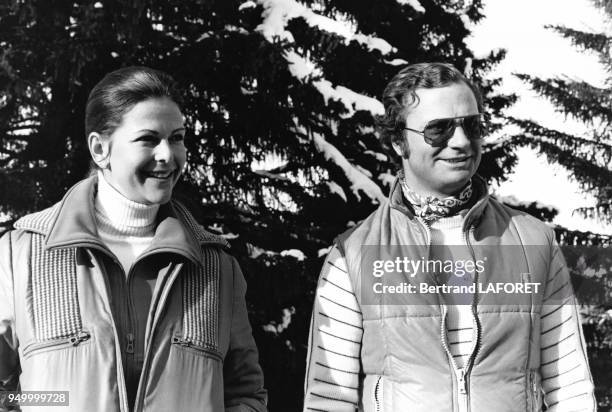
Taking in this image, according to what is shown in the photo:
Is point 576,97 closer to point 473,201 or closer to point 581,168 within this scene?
point 581,168

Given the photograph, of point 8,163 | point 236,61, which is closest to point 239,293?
point 236,61

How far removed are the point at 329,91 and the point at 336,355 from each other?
4.39 m

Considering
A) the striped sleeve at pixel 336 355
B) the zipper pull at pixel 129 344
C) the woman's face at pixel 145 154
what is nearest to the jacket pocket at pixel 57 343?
the zipper pull at pixel 129 344

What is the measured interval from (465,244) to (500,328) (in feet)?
1.17

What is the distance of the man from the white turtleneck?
71 cm

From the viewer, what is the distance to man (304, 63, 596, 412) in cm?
290

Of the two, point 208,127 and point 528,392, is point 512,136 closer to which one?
point 208,127

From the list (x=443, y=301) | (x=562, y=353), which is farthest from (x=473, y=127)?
(x=562, y=353)

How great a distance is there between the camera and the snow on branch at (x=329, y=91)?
22.8ft

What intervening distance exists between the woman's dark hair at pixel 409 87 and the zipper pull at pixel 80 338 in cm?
141

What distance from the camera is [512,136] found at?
11.4 metres

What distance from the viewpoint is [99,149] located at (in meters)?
3.01

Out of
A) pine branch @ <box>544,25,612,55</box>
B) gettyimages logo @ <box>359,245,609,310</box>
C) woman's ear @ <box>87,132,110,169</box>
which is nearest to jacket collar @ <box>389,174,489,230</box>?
gettyimages logo @ <box>359,245,609,310</box>

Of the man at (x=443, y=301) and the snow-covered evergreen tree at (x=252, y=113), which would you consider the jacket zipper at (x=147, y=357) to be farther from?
the snow-covered evergreen tree at (x=252, y=113)
